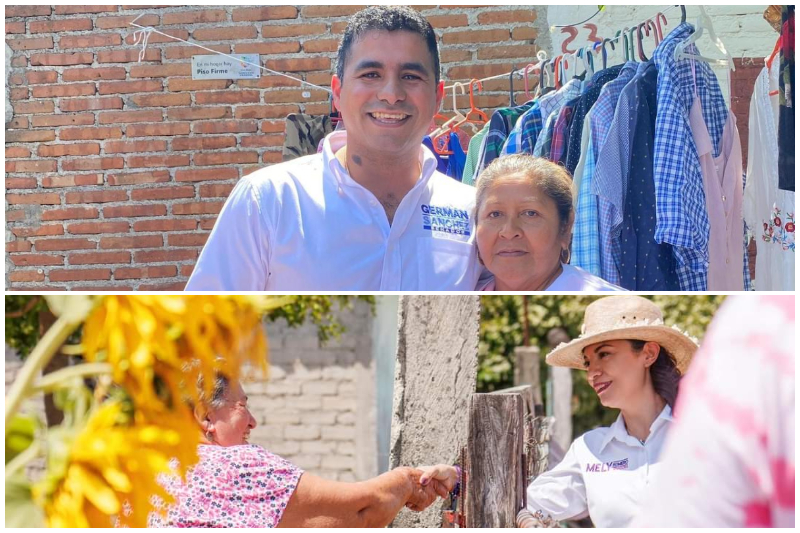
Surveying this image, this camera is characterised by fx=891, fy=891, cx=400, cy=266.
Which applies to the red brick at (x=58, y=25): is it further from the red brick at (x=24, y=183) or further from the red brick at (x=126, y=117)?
the red brick at (x=24, y=183)

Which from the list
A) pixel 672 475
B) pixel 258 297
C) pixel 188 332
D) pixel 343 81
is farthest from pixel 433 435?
pixel 672 475

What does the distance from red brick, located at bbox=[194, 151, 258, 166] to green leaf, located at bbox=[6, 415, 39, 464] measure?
109 inches

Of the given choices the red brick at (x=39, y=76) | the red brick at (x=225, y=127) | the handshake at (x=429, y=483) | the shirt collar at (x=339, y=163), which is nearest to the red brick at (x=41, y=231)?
the red brick at (x=39, y=76)

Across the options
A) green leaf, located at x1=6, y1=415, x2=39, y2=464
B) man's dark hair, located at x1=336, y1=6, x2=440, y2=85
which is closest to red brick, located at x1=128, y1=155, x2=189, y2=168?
man's dark hair, located at x1=336, y1=6, x2=440, y2=85

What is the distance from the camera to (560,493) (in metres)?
1.94

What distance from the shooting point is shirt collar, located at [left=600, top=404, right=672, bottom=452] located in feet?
6.25

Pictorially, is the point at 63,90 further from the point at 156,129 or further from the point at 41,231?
the point at 41,231

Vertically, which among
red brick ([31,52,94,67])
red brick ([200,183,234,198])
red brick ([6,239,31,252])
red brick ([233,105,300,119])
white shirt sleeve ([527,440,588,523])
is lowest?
white shirt sleeve ([527,440,588,523])

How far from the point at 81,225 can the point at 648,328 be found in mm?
2572

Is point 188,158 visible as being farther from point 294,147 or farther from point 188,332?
point 188,332

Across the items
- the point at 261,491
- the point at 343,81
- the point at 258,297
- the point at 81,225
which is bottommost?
the point at 261,491

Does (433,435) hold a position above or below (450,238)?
below

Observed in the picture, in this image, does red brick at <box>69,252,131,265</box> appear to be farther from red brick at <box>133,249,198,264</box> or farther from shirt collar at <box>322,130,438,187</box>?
shirt collar at <box>322,130,438,187</box>

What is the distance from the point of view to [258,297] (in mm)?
1119
